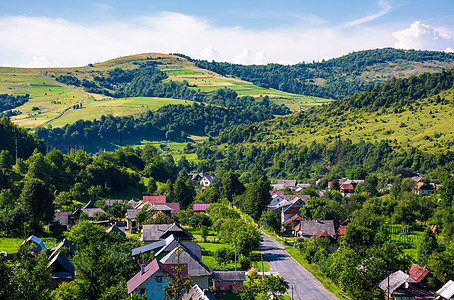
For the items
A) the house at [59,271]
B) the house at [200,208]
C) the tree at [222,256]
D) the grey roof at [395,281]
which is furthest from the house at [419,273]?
the house at [200,208]

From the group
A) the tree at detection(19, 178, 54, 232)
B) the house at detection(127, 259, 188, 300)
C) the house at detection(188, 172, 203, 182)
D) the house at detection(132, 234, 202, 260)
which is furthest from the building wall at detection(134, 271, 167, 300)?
the house at detection(188, 172, 203, 182)

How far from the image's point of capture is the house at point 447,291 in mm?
42631

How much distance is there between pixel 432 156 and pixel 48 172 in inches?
3831

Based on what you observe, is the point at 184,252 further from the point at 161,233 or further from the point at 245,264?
the point at 161,233

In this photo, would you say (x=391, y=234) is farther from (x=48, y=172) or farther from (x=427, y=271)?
(x=48, y=172)

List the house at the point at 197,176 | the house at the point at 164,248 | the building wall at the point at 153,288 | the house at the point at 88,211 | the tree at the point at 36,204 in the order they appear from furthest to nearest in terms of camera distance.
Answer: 1. the house at the point at 197,176
2. the house at the point at 88,211
3. the tree at the point at 36,204
4. the house at the point at 164,248
5. the building wall at the point at 153,288

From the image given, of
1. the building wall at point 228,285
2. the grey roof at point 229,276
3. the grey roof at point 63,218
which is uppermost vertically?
the grey roof at point 229,276

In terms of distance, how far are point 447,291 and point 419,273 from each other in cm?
518

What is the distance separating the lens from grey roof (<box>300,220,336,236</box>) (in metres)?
69.9

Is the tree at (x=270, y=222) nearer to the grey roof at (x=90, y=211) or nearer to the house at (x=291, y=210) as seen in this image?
the house at (x=291, y=210)

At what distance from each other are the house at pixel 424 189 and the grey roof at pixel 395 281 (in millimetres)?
69398

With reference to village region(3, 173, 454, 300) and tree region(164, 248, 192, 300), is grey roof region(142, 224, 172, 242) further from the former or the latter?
tree region(164, 248, 192, 300)

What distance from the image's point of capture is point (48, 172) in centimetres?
8819

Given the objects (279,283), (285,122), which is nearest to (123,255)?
(279,283)
